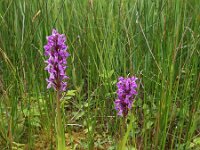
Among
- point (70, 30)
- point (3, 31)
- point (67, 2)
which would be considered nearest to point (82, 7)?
point (67, 2)

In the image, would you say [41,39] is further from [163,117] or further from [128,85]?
[128,85]

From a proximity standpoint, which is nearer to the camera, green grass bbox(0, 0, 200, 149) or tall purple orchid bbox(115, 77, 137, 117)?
tall purple orchid bbox(115, 77, 137, 117)

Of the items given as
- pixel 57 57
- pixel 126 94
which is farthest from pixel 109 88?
pixel 57 57

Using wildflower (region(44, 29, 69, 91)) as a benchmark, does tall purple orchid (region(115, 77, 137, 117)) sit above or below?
below

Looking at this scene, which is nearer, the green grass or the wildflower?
the wildflower

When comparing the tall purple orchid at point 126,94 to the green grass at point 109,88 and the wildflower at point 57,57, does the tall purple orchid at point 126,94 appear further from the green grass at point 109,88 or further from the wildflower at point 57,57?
the green grass at point 109,88

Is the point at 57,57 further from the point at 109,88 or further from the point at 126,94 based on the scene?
the point at 109,88

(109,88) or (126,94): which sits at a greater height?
(109,88)

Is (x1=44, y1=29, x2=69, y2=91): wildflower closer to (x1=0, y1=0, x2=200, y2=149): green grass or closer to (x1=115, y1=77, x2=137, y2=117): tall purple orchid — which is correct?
(x1=115, y1=77, x2=137, y2=117): tall purple orchid

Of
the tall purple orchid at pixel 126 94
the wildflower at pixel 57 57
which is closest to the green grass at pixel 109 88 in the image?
the tall purple orchid at pixel 126 94

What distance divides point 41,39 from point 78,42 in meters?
0.36

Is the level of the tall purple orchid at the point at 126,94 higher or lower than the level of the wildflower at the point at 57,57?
lower

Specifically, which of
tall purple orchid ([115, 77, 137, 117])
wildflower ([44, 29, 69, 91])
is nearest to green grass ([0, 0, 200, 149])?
tall purple orchid ([115, 77, 137, 117])

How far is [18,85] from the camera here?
1678mm
